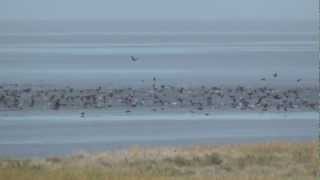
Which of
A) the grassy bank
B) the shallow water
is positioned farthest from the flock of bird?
the grassy bank

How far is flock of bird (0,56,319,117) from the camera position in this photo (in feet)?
142

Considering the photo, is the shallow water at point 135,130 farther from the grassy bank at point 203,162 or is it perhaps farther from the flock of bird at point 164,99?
the grassy bank at point 203,162

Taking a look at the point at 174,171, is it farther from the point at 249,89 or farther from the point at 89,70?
the point at 89,70

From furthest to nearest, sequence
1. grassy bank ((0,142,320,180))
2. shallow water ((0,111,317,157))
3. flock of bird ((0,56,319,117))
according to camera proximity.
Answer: flock of bird ((0,56,319,117)) < shallow water ((0,111,317,157)) < grassy bank ((0,142,320,180))

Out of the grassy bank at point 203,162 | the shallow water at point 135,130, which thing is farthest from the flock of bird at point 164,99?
the grassy bank at point 203,162

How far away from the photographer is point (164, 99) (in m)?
47.1

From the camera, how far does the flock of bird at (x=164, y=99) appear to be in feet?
142

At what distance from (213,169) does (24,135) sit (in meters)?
14.3

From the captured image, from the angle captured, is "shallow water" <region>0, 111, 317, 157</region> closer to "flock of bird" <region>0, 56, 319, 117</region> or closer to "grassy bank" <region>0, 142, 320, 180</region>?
"flock of bird" <region>0, 56, 319, 117</region>

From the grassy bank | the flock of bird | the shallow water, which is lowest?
the shallow water

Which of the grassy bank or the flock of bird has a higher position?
the flock of bird

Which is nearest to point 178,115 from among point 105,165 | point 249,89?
point 249,89

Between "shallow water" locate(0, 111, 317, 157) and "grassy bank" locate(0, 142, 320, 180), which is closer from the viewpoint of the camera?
"grassy bank" locate(0, 142, 320, 180)

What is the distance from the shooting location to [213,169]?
21312mm
